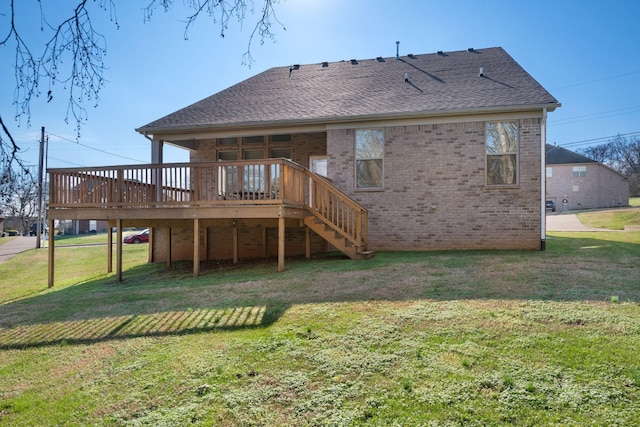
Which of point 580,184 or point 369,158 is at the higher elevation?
point 580,184

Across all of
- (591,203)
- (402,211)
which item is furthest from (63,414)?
(591,203)

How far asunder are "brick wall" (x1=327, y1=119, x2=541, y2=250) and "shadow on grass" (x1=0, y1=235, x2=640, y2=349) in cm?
127

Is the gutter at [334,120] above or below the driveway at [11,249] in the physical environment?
above

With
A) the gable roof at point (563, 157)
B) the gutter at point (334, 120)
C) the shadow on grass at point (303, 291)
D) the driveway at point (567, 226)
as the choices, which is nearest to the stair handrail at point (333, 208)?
the shadow on grass at point (303, 291)

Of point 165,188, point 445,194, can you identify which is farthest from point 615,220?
point 165,188

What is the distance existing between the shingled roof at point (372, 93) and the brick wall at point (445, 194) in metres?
0.59

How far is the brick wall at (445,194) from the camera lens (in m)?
10.9

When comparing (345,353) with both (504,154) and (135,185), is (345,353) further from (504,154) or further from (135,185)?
(504,154)

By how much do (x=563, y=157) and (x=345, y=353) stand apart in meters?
47.0

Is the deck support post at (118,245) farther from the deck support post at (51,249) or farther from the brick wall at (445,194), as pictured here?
the brick wall at (445,194)

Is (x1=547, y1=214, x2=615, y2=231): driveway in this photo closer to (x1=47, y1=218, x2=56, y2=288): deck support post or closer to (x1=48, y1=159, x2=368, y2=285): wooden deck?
(x1=48, y1=159, x2=368, y2=285): wooden deck

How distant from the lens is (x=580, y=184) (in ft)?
138

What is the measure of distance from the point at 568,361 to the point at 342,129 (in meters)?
9.09

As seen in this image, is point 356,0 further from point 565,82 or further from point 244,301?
point 565,82
